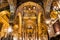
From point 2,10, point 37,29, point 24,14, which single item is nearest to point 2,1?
point 2,10

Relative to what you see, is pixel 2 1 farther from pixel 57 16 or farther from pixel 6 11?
pixel 57 16

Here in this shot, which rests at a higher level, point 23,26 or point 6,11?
point 6,11

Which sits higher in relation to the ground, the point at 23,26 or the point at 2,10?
the point at 2,10

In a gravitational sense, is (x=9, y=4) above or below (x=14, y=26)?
above

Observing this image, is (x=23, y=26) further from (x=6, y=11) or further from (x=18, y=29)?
(x=6, y=11)

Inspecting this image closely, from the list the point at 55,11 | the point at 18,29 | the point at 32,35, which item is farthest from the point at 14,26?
the point at 55,11

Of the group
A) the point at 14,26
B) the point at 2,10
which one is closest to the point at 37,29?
the point at 14,26

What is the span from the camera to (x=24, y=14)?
1314 centimetres

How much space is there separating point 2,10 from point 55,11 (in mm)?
2873

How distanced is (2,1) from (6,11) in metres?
0.61

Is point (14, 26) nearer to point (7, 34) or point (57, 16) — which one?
point (7, 34)

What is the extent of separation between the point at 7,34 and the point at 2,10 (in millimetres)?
1362

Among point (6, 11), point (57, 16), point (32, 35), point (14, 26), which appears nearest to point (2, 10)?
point (6, 11)

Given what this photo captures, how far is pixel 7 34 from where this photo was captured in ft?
42.6
